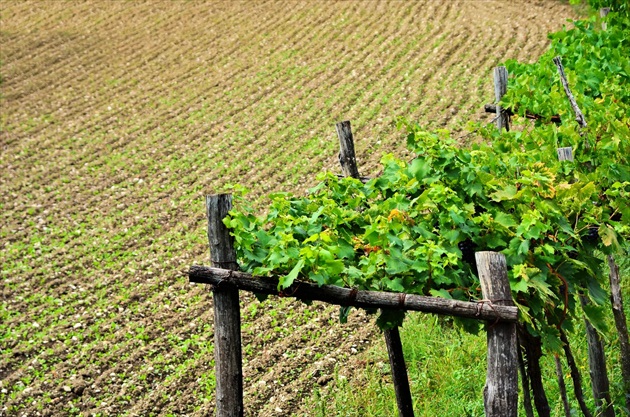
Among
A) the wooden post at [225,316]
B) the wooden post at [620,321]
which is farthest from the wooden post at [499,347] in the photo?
the wooden post at [620,321]

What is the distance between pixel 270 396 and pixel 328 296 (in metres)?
3.62

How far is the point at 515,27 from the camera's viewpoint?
1853 cm

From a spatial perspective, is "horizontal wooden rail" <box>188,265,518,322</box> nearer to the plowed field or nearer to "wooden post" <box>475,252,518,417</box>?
"wooden post" <box>475,252,518,417</box>

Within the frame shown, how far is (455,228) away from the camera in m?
3.84

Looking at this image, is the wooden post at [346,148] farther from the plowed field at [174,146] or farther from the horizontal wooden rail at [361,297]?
the plowed field at [174,146]

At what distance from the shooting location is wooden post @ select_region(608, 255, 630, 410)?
5.32 meters

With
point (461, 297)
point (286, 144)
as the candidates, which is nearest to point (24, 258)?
point (286, 144)

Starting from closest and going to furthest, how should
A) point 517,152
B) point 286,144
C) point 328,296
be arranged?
point 328,296 < point 517,152 < point 286,144

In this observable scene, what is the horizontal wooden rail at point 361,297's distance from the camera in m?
3.41

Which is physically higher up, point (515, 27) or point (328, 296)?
point (515, 27)

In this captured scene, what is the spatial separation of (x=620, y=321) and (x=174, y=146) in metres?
9.20

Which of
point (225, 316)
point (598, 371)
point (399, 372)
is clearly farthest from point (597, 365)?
point (225, 316)

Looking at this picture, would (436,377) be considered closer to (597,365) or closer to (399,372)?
(597,365)

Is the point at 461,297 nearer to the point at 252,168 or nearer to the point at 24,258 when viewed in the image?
the point at 24,258
